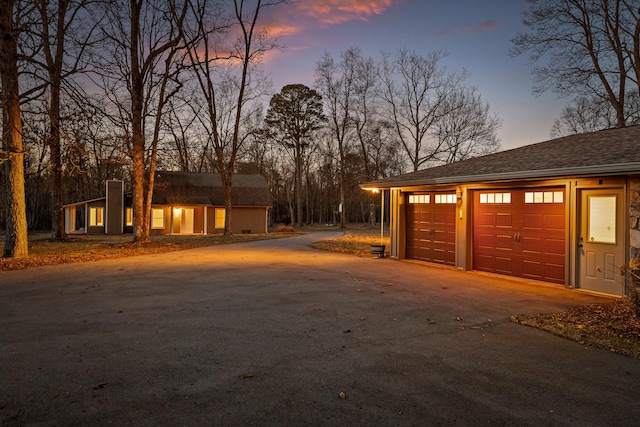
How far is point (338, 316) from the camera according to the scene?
6508 millimetres

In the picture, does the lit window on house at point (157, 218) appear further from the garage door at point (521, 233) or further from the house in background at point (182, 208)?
the garage door at point (521, 233)

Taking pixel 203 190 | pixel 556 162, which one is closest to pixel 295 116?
pixel 203 190

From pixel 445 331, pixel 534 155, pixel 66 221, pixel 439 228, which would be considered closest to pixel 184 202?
pixel 66 221

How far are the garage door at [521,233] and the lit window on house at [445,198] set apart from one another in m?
0.86

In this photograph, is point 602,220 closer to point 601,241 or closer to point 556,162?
point 601,241

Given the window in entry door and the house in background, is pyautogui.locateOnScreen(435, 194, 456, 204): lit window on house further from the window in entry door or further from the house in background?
the house in background

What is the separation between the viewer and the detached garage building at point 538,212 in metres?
8.20

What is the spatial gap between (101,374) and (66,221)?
115ft

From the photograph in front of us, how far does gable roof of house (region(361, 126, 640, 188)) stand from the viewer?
26.3ft

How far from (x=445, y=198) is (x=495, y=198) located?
178 cm

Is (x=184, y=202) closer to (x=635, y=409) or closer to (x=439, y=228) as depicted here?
(x=439, y=228)

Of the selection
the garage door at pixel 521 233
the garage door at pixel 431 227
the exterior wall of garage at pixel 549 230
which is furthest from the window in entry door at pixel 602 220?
the garage door at pixel 431 227

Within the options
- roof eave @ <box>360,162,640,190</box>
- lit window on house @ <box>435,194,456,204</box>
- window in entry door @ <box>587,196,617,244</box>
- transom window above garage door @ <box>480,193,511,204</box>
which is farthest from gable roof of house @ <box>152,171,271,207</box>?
window in entry door @ <box>587,196,617,244</box>

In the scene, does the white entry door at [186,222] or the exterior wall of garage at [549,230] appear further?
the white entry door at [186,222]
